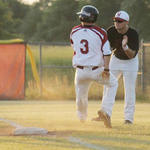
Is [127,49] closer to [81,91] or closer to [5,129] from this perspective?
[81,91]

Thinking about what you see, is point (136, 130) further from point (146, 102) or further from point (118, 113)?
point (146, 102)

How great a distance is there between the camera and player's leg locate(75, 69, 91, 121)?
37.6ft

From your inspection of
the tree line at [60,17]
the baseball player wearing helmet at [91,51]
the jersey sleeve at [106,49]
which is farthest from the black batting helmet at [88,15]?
the tree line at [60,17]

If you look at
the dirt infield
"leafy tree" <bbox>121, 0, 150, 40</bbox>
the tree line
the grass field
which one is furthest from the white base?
"leafy tree" <bbox>121, 0, 150, 40</bbox>

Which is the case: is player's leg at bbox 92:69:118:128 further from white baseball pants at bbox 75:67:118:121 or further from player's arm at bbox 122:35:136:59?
player's arm at bbox 122:35:136:59

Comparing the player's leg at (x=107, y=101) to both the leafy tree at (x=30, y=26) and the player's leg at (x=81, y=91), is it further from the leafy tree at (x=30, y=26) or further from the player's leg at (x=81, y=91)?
the leafy tree at (x=30, y=26)

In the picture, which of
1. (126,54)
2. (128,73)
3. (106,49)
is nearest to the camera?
(106,49)

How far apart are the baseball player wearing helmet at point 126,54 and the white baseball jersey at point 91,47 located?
3.25 feet

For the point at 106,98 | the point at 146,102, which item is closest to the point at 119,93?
the point at 146,102

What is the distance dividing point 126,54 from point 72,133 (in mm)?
2363

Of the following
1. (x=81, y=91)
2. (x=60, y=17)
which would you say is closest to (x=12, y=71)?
(x=81, y=91)

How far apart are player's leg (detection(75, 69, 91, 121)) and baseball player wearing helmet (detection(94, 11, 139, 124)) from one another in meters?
0.93

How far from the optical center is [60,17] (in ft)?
198

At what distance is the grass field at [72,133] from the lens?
9.10 meters
